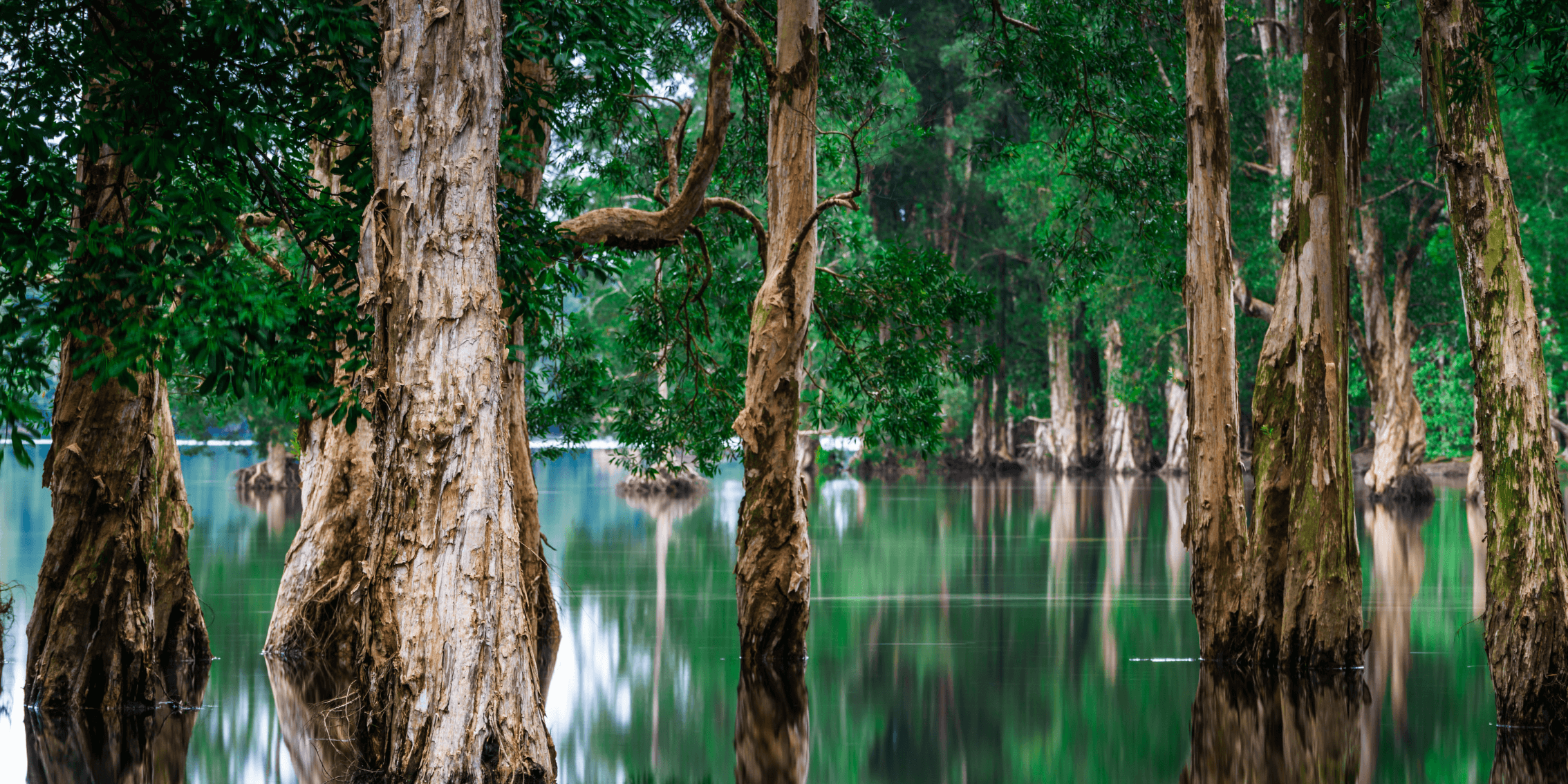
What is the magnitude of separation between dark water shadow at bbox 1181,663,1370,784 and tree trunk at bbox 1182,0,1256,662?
1.93 feet

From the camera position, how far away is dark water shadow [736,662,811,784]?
29.9ft

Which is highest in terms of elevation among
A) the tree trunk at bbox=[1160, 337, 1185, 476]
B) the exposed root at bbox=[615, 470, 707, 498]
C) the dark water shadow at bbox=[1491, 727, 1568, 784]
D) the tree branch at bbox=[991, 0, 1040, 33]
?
the tree branch at bbox=[991, 0, 1040, 33]

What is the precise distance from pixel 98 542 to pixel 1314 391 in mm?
9734

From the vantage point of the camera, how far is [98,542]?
32.3ft

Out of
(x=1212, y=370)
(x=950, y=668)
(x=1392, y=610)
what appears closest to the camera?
(x=1212, y=370)

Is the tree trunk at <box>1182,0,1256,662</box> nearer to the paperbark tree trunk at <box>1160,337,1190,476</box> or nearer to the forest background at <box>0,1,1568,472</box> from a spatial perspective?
the forest background at <box>0,1,1568,472</box>

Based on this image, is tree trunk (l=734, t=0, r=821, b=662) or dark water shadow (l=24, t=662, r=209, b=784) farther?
tree trunk (l=734, t=0, r=821, b=662)

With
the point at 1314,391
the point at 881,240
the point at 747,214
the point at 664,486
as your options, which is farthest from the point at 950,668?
the point at 881,240

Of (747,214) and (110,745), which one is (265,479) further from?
(110,745)

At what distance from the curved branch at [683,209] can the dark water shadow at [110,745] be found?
16.1 feet

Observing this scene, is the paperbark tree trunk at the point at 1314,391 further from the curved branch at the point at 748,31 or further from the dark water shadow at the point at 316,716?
the dark water shadow at the point at 316,716

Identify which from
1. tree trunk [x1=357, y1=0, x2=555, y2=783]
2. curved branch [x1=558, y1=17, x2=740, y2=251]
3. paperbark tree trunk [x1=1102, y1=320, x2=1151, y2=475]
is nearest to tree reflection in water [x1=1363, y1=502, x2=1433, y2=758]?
tree trunk [x1=357, y1=0, x2=555, y2=783]

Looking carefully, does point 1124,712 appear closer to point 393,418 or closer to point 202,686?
point 393,418

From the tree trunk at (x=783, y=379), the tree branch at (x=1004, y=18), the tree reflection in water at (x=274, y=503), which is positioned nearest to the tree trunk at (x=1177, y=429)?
the tree reflection in water at (x=274, y=503)
